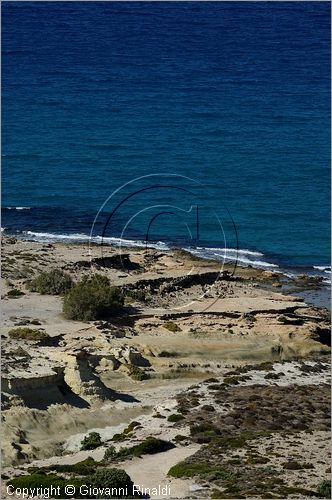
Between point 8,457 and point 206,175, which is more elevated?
point 206,175

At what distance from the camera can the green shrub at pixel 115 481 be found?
49.6m

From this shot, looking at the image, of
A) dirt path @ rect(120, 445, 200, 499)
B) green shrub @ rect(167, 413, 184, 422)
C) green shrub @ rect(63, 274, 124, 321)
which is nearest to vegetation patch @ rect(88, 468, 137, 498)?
dirt path @ rect(120, 445, 200, 499)

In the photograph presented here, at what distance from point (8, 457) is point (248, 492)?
36.8ft

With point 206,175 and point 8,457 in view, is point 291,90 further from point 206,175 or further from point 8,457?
point 8,457

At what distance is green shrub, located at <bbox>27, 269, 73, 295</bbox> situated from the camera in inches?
3349

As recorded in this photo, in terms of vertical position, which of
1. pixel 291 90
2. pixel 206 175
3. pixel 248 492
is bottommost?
pixel 248 492

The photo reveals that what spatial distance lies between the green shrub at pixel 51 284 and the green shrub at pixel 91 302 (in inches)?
108

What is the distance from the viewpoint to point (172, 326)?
79.8 m

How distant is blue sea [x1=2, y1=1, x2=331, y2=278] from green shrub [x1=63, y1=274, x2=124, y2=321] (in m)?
23.5

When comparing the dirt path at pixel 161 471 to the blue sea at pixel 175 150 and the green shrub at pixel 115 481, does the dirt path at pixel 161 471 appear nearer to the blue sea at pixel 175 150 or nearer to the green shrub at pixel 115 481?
the green shrub at pixel 115 481

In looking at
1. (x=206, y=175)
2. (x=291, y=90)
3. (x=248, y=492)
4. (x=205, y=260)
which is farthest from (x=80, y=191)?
(x=248, y=492)

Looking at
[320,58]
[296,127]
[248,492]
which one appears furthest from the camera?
[320,58]

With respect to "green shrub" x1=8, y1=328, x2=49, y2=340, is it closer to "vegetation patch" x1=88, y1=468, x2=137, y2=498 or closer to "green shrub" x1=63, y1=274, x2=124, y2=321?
"green shrub" x1=63, y1=274, x2=124, y2=321

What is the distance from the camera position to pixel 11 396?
204 feet
